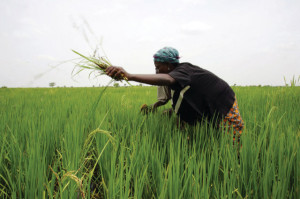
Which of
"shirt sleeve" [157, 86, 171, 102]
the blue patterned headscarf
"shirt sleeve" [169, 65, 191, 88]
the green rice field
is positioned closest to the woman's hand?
the green rice field

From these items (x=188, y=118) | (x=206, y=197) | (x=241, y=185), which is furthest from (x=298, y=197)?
(x=188, y=118)

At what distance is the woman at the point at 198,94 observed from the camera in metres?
1.57

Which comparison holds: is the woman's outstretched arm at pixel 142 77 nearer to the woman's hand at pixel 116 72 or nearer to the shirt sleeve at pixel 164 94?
the woman's hand at pixel 116 72

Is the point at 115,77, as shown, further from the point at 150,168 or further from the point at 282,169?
the point at 282,169

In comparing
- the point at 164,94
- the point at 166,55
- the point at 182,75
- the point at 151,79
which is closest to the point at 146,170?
the point at 151,79

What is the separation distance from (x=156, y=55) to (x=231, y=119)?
0.87 meters

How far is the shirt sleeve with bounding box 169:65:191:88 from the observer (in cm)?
142

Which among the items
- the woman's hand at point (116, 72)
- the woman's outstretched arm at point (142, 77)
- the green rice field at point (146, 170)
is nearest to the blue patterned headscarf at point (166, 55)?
the woman's outstretched arm at point (142, 77)

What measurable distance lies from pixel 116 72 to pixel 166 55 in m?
0.58

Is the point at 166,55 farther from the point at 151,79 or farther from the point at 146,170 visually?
the point at 146,170

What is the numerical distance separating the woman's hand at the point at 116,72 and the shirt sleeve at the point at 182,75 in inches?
14.0

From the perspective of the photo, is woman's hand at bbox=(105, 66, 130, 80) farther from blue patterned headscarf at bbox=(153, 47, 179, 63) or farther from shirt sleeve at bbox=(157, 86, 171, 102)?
shirt sleeve at bbox=(157, 86, 171, 102)

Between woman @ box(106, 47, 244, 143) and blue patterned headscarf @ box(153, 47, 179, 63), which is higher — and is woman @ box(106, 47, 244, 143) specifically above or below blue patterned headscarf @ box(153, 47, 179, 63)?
below

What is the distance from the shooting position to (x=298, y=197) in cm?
86
